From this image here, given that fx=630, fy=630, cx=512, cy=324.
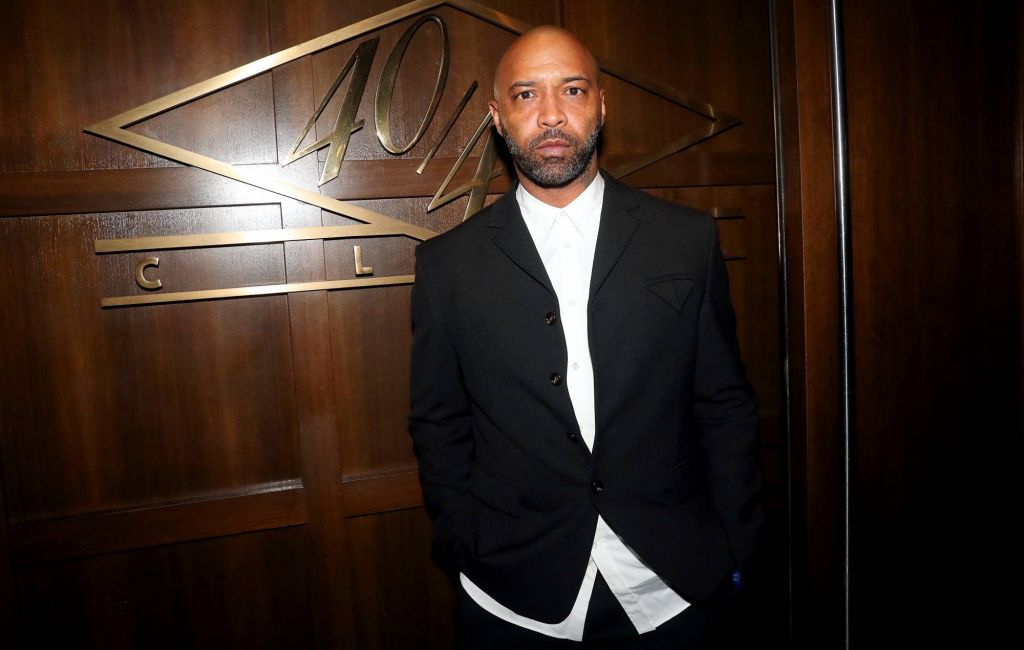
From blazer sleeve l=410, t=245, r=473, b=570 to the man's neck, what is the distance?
302 millimetres

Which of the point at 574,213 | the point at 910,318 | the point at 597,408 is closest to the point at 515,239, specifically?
the point at 574,213

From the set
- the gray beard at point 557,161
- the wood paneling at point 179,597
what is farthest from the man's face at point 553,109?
the wood paneling at point 179,597

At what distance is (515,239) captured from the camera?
1.36 m

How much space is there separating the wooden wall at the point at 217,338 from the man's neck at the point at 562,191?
1.29 ft

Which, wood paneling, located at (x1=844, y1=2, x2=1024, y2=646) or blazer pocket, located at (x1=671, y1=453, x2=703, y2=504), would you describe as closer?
blazer pocket, located at (x1=671, y1=453, x2=703, y2=504)

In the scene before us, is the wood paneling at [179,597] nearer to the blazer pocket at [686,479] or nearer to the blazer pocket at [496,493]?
the blazer pocket at [496,493]

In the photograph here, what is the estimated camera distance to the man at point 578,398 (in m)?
1.28

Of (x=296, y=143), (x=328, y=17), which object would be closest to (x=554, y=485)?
(x=296, y=143)

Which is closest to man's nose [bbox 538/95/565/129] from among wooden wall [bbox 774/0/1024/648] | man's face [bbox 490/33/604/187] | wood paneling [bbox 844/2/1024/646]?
man's face [bbox 490/33/604/187]

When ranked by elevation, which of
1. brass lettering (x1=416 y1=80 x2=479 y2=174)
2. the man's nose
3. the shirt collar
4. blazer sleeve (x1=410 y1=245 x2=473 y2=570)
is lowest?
blazer sleeve (x1=410 y1=245 x2=473 y2=570)

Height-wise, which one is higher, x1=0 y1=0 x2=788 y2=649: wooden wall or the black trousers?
x1=0 y1=0 x2=788 y2=649: wooden wall

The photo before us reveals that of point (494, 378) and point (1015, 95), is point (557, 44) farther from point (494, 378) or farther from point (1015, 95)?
point (1015, 95)

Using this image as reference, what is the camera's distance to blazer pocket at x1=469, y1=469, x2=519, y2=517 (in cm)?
133

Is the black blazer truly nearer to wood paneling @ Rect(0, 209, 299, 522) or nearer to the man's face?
the man's face
